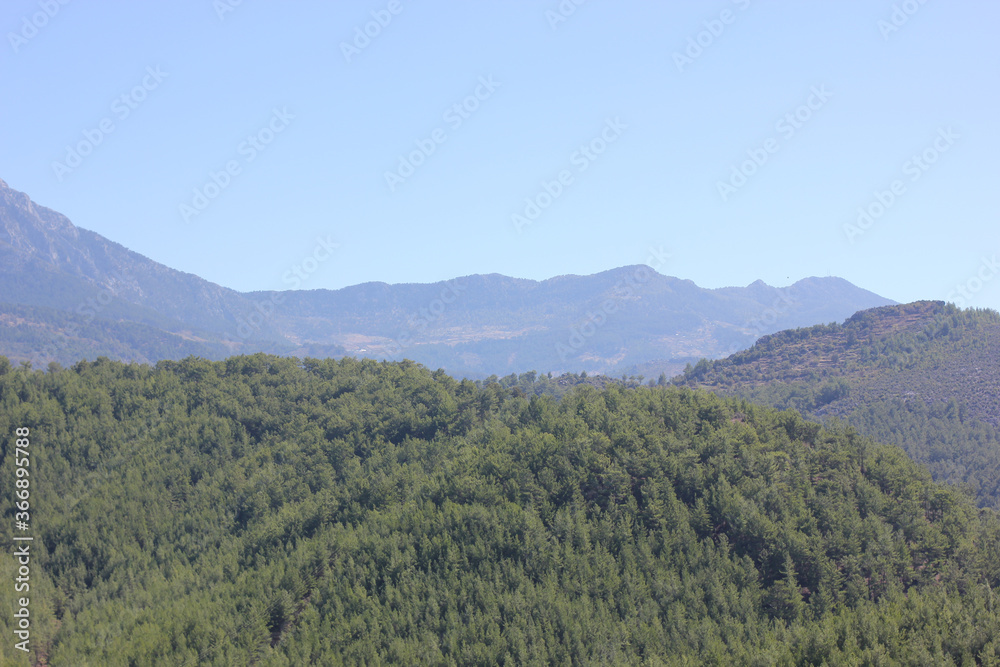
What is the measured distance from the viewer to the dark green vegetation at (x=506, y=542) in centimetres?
5375

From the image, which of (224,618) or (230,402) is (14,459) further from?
(224,618)

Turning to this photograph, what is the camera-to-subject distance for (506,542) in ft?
209

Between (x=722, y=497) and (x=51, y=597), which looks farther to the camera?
(x=51, y=597)

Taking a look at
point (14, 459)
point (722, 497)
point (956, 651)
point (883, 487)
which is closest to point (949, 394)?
point (883, 487)

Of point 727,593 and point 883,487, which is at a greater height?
point 883,487

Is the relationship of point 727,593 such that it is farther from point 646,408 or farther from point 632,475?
point 646,408

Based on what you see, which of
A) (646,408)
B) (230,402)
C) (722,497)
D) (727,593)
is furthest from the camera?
(230,402)

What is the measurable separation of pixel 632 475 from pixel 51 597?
5766 cm

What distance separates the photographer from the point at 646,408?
83.6m

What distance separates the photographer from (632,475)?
231 ft

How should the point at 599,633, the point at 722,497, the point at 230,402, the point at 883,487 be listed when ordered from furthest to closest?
1. the point at 230,402
2. the point at 883,487
3. the point at 722,497
4. the point at 599,633

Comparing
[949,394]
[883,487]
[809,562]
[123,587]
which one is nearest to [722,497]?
[809,562]

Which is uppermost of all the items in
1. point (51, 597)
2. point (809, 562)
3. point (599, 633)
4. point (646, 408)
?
point (646, 408)

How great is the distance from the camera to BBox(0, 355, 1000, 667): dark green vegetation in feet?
176
